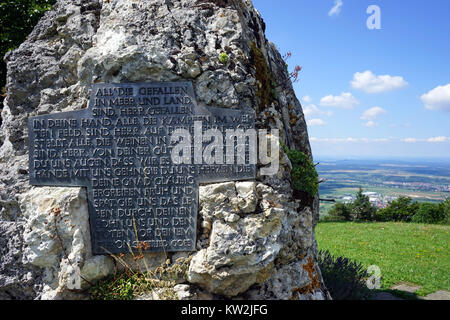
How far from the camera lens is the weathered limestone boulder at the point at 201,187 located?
3863 mm

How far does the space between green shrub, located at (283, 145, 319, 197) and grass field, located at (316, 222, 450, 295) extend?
3881 mm

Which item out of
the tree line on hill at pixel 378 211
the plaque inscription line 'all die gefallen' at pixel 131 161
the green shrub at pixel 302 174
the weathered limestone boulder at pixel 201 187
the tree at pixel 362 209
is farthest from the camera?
the tree at pixel 362 209

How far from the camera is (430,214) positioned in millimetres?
16578

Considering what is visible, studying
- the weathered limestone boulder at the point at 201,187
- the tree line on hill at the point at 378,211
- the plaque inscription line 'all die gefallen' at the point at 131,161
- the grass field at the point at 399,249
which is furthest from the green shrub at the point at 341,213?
the plaque inscription line 'all die gefallen' at the point at 131,161

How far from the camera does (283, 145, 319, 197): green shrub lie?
14.3 ft

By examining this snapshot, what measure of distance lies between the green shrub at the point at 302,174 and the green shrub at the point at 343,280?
1.95 m

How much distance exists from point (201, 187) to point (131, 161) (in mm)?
1011

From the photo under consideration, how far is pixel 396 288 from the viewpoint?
21.6 feet

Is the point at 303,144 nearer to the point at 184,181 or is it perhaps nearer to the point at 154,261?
the point at 184,181

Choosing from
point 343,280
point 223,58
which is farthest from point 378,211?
point 223,58

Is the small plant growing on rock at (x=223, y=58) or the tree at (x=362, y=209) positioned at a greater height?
the small plant growing on rock at (x=223, y=58)

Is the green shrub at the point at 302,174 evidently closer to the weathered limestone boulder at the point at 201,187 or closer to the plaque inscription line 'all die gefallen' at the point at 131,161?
the weathered limestone boulder at the point at 201,187

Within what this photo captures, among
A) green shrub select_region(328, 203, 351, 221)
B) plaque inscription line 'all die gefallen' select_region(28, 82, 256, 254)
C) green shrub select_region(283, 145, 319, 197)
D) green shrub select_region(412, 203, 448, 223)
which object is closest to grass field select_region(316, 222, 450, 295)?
green shrub select_region(412, 203, 448, 223)

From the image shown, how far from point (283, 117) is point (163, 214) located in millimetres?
2491
